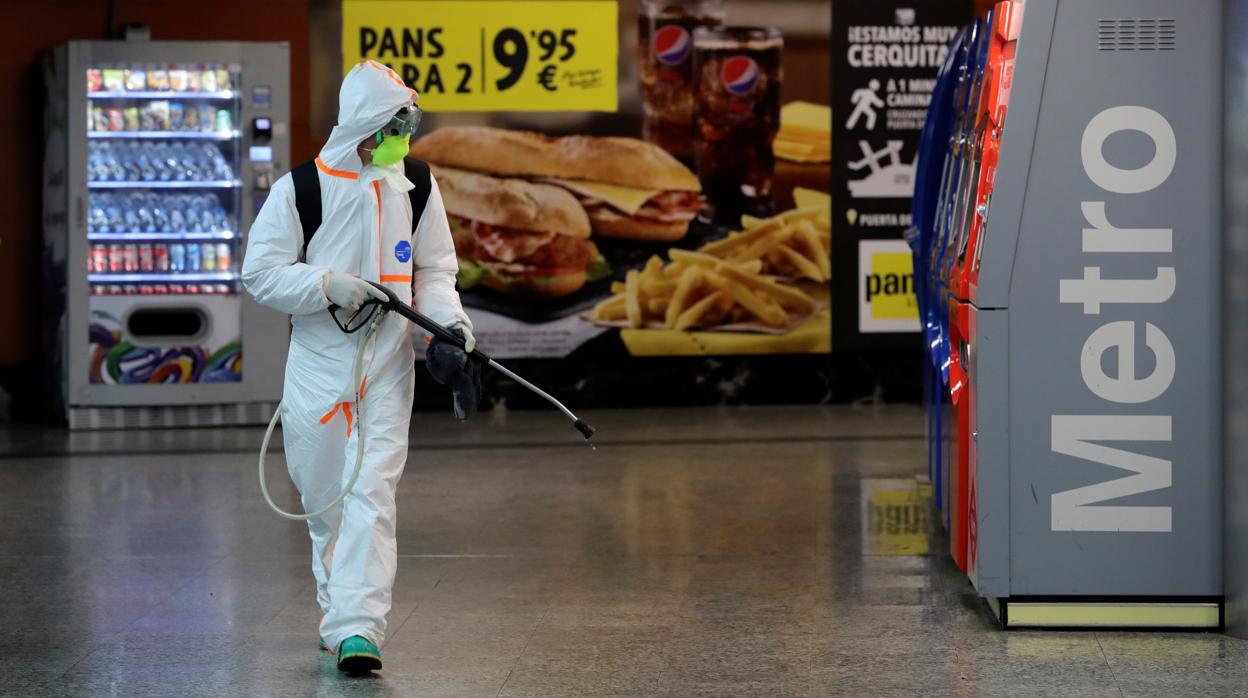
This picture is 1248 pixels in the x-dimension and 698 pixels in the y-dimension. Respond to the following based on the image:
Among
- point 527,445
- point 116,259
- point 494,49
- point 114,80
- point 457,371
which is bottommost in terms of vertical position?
point 527,445

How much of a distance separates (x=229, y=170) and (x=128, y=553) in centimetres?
418

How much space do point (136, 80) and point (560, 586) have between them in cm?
547

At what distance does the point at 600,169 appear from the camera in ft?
33.2

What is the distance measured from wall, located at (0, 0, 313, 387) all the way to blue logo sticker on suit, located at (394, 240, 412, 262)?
234 inches

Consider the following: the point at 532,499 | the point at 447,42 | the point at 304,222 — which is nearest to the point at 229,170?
the point at 447,42

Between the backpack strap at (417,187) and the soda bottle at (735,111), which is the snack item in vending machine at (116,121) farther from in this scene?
the backpack strap at (417,187)

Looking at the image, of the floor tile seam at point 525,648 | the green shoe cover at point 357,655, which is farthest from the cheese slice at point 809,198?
the green shoe cover at point 357,655

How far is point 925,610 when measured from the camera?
503 cm

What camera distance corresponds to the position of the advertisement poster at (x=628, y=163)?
397 inches

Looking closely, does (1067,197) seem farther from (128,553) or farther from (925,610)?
(128,553)

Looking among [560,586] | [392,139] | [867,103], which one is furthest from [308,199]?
[867,103]

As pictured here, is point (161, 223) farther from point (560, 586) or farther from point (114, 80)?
point (560, 586)

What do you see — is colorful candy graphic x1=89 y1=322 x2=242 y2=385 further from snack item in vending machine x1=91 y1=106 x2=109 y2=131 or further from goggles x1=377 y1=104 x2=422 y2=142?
goggles x1=377 y1=104 x2=422 y2=142

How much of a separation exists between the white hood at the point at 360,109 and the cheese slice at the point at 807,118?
6039mm
